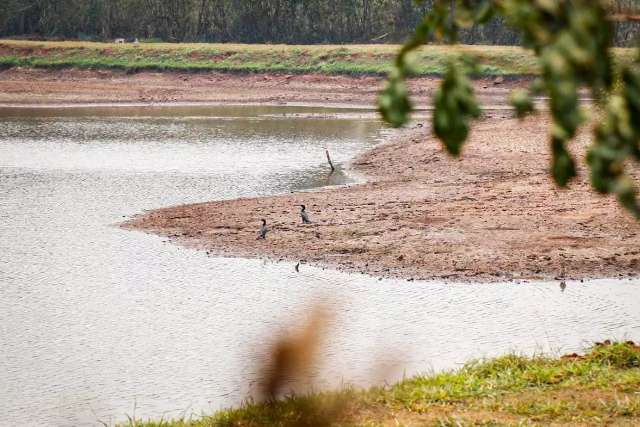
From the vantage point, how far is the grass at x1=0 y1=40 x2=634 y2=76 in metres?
52.2

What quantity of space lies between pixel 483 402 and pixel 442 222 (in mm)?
10477

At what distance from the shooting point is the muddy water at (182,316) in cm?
1056

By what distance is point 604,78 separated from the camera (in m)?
3.31

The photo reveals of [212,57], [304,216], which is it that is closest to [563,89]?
[304,216]

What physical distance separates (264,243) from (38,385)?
710 cm

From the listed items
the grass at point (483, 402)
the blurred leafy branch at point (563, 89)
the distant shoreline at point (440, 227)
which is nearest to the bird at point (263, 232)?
the distant shoreline at point (440, 227)

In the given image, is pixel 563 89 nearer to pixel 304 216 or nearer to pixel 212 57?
pixel 304 216

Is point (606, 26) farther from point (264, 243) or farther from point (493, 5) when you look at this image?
point (264, 243)

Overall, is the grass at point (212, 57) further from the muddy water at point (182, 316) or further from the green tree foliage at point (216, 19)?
the muddy water at point (182, 316)

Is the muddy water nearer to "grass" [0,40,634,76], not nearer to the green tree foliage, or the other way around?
"grass" [0,40,634,76]

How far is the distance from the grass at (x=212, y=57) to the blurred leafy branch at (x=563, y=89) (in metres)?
46.9

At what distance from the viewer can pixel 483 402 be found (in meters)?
7.75

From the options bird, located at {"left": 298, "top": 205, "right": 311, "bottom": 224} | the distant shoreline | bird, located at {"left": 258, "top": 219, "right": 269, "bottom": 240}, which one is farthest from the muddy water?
bird, located at {"left": 298, "top": 205, "right": 311, "bottom": 224}

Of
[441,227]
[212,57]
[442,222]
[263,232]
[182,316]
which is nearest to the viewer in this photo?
[182,316]
